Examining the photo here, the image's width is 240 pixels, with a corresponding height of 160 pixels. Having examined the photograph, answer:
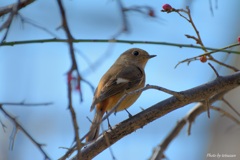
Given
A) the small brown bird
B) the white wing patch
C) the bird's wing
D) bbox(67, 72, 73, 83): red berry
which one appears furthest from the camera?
the white wing patch

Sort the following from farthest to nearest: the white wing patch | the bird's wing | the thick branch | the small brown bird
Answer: the white wing patch → the bird's wing → the small brown bird → the thick branch

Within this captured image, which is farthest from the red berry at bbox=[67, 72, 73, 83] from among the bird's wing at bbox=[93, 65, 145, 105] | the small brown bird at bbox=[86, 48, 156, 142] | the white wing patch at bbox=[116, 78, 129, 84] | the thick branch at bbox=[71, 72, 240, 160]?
the white wing patch at bbox=[116, 78, 129, 84]

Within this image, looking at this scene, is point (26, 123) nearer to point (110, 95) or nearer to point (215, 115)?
point (110, 95)

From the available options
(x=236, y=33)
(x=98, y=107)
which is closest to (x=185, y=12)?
(x=98, y=107)

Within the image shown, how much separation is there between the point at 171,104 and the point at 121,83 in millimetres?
1851

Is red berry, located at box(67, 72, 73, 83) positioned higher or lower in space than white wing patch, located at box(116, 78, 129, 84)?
lower

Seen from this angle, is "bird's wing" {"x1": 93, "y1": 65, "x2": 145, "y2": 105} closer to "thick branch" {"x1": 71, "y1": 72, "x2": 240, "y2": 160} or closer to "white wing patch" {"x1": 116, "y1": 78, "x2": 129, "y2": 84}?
"white wing patch" {"x1": 116, "y1": 78, "x2": 129, "y2": 84}

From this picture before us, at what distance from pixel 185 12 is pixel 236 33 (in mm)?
4609

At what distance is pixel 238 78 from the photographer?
334cm

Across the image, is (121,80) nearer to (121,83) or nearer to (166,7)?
(121,83)

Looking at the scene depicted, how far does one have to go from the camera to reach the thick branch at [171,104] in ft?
11.0

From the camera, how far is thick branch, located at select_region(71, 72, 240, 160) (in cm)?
335

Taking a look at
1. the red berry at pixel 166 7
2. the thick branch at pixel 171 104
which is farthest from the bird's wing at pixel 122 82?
the red berry at pixel 166 7

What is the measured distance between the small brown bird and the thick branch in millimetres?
658
